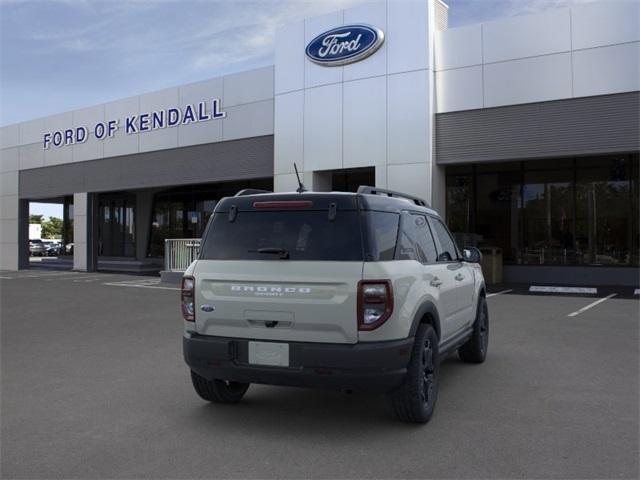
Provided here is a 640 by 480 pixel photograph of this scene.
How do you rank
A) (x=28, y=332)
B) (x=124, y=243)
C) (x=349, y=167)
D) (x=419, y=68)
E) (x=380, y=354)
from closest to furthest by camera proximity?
(x=380, y=354) → (x=28, y=332) → (x=419, y=68) → (x=349, y=167) → (x=124, y=243)

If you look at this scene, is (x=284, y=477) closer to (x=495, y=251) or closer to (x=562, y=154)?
(x=562, y=154)

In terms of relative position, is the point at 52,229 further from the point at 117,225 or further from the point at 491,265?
the point at 491,265

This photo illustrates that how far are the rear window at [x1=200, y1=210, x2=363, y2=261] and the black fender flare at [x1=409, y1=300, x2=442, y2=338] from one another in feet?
2.31

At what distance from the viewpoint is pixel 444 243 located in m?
6.15

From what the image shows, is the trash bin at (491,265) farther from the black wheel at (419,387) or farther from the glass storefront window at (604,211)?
the black wheel at (419,387)

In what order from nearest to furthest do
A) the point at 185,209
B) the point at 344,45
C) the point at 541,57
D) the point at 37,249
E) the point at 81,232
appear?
the point at 541,57 → the point at 344,45 → the point at 81,232 → the point at 185,209 → the point at 37,249

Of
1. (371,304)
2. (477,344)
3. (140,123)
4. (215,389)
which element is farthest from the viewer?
(140,123)

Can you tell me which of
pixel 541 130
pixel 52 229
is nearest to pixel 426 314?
pixel 541 130

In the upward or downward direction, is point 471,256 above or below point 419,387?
above

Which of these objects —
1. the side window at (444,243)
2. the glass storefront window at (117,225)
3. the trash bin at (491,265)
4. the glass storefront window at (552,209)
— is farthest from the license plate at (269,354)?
the glass storefront window at (117,225)

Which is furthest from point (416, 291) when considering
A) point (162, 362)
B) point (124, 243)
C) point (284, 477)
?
point (124, 243)

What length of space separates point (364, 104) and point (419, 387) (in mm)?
13317

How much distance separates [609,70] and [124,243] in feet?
85.0

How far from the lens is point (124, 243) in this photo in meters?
32.3
